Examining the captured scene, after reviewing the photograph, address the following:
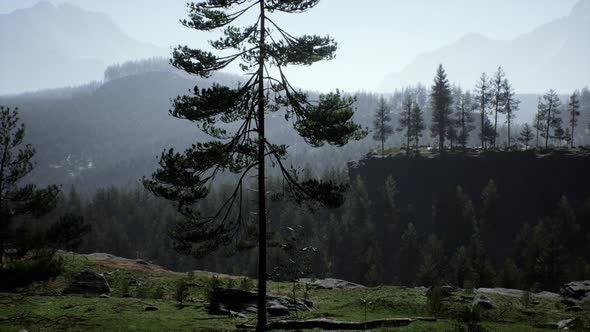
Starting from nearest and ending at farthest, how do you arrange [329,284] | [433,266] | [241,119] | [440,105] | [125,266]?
[241,119] → [329,284] → [125,266] → [433,266] → [440,105]

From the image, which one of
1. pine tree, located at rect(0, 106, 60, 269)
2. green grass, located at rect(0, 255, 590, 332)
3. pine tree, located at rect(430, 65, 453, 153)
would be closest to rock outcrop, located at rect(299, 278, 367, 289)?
green grass, located at rect(0, 255, 590, 332)

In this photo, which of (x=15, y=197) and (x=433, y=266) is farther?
(x=433, y=266)

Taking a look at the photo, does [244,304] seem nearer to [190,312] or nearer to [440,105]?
[190,312]

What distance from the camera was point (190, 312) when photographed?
2097 centimetres

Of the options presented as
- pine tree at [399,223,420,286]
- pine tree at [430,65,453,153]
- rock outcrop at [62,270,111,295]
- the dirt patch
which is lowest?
Answer: pine tree at [399,223,420,286]

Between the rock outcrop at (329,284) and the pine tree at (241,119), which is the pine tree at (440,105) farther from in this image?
the pine tree at (241,119)

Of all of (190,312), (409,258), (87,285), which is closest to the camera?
(190,312)

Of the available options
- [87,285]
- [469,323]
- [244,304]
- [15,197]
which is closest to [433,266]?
[244,304]

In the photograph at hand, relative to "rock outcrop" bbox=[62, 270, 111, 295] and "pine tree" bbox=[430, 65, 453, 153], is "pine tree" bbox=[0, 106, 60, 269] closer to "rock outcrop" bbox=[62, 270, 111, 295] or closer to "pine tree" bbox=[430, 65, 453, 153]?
"rock outcrop" bbox=[62, 270, 111, 295]

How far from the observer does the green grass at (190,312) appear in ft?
55.0

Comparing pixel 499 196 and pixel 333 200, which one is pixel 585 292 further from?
pixel 499 196

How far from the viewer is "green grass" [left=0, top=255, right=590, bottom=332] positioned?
16.8 meters

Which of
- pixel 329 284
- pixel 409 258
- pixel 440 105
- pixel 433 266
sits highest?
pixel 440 105

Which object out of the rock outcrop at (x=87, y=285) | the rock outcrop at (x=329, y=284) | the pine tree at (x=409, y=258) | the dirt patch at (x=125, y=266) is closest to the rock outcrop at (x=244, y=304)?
the rock outcrop at (x=87, y=285)
